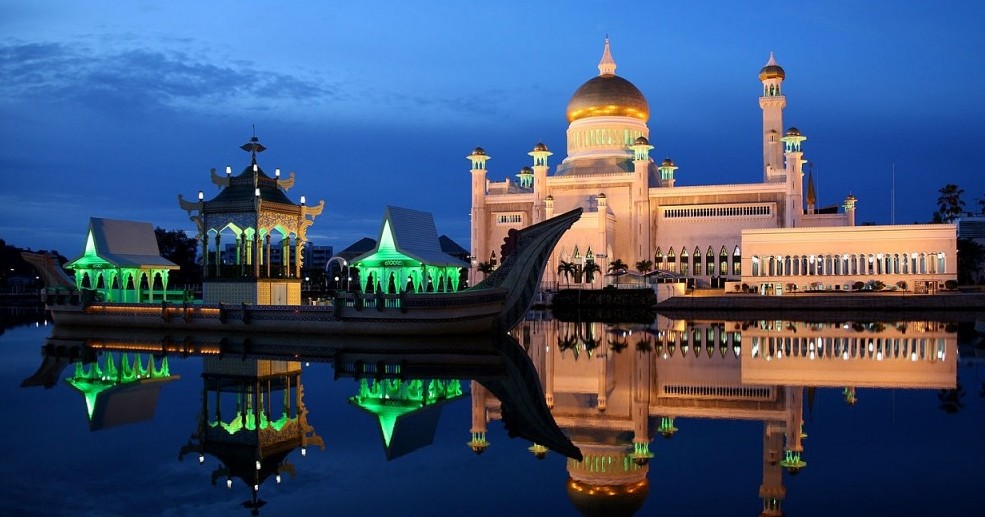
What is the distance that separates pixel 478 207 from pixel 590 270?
1099cm

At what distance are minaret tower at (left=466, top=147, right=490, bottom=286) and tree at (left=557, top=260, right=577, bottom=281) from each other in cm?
676

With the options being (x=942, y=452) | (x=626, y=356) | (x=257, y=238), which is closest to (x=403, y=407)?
(x=942, y=452)

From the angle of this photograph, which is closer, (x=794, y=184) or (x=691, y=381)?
(x=691, y=381)

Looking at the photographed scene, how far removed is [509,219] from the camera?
52.8 meters

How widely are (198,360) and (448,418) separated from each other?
905cm

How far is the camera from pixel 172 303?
26.4 metres

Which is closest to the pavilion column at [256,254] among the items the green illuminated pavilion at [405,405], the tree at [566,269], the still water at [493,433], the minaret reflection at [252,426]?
the still water at [493,433]

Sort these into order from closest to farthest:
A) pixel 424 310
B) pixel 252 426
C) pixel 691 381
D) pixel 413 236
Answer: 1. pixel 252 426
2. pixel 691 381
3. pixel 424 310
4. pixel 413 236

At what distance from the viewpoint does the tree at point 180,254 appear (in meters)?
61.1

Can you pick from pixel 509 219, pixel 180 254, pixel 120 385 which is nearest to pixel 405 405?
pixel 120 385

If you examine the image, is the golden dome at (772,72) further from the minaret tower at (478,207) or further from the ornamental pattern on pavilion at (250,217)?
the ornamental pattern on pavilion at (250,217)

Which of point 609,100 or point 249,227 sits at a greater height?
point 609,100

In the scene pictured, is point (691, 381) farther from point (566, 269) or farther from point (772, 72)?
point (772, 72)

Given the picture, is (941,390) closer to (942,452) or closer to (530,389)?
(942,452)
